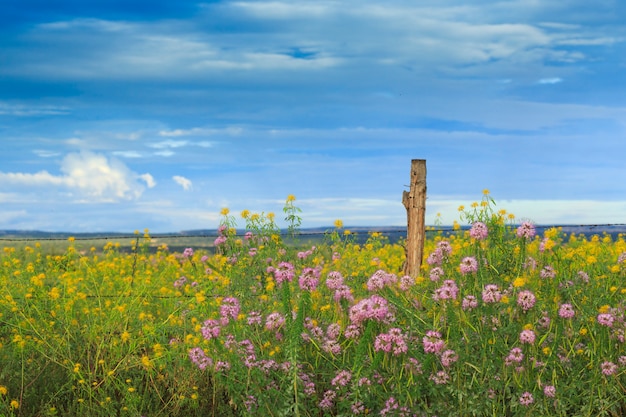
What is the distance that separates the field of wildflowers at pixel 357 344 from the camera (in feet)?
17.6

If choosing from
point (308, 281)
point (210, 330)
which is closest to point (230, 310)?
point (210, 330)

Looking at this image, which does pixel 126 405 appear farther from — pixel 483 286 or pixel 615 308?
pixel 615 308

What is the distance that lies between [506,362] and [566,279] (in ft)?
5.08

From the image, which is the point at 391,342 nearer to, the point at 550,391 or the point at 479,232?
the point at 550,391

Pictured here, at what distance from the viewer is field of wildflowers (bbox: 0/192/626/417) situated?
536 centimetres

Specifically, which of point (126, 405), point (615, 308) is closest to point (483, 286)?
point (615, 308)

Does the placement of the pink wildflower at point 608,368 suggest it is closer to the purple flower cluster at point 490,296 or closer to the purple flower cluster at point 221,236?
the purple flower cluster at point 490,296

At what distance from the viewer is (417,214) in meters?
9.31

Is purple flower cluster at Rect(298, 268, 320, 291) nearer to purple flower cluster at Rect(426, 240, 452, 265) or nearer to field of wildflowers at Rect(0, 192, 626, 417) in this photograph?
field of wildflowers at Rect(0, 192, 626, 417)

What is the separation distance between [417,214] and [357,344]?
3844 millimetres

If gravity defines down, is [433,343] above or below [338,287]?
below

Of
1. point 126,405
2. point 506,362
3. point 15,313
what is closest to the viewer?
point 506,362

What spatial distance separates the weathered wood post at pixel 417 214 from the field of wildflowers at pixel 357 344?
1.91m

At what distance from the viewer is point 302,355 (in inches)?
231
